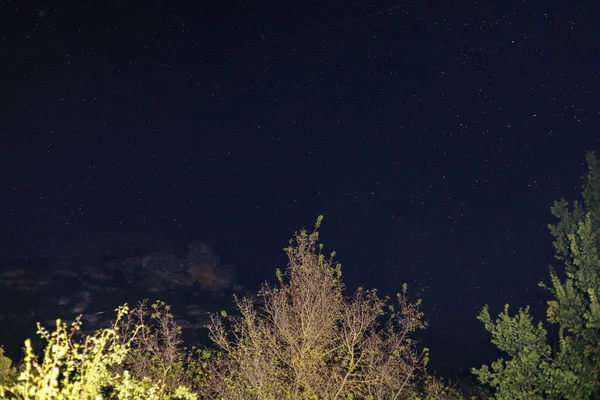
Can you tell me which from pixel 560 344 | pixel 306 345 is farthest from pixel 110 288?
pixel 560 344

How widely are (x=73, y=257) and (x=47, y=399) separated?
92567mm

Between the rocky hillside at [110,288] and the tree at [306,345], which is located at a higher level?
the rocky hillside at [110,288]

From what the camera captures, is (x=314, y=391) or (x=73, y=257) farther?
(x=73, y=257)

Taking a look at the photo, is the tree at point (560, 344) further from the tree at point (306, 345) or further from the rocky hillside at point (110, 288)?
the rocky hillside at point (110, 288)

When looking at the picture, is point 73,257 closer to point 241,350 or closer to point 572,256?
point 241,350

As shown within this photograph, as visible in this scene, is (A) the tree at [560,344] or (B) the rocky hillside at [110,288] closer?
(A) the tree at [560,344]

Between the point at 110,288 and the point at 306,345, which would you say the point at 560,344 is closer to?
the point at 306,345

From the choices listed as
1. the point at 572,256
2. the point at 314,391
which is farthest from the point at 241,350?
the point at 572,256

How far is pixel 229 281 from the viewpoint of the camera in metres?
86.9

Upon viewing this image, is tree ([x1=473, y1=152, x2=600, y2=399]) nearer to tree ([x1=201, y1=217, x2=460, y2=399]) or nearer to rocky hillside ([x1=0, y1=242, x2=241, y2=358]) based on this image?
tree ([x1=201, y1=217, x2=460, y2=399])

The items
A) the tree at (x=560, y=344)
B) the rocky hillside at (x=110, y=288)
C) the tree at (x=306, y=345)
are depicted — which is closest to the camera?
the tree at (x=560, y=344)

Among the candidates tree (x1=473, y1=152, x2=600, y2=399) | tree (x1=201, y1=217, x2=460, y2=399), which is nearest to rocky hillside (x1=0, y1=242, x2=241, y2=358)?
tree (x1=201, y1=217, x2=460, y2=399)

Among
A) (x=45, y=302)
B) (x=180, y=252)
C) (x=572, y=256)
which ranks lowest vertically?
→ (x=572, y=256)

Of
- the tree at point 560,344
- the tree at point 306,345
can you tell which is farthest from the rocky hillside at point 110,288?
the tree at point 560,344
